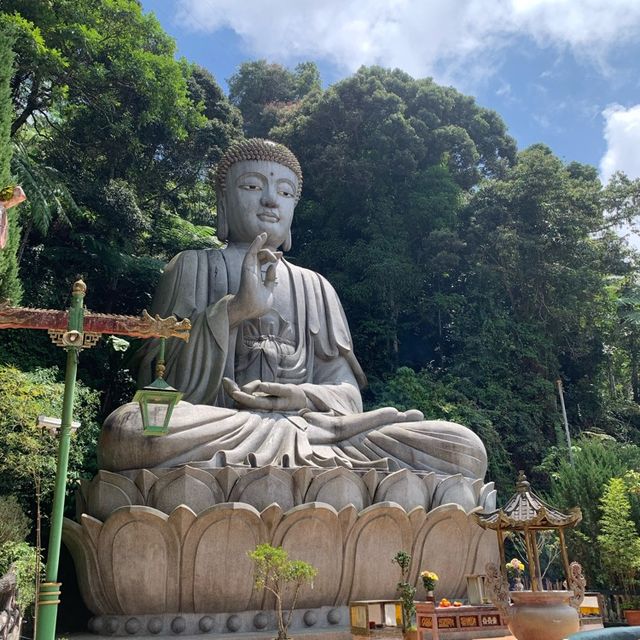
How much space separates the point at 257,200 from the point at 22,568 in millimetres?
5316

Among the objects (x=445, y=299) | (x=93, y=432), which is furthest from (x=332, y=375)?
(x=445, y=299)

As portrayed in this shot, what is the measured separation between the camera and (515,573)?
30.0 feet

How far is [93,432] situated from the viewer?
9180 millimetres

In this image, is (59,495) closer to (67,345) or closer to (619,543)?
(67,345)

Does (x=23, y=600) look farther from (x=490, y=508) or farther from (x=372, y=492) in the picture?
(x=490, y=508)

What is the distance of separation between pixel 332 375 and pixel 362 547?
2.83 m

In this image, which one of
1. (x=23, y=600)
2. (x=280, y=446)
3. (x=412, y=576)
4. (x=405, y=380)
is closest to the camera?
(x=23, y=600)

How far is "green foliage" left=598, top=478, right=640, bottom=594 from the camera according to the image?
835 centimetres

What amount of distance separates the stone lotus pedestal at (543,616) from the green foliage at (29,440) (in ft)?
14.6

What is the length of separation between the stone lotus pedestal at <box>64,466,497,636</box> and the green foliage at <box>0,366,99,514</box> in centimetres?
109

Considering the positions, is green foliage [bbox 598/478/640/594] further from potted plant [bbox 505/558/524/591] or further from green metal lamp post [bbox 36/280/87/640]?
green metal lamp post [bbox 36/280/87/640]

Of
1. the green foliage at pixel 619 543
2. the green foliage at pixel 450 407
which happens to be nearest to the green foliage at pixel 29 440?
the green foliage at pixel 450 407

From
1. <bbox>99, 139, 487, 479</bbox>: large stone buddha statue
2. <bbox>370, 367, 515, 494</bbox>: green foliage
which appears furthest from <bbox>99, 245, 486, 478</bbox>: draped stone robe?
<bbox>370, 367, 515, 494</bbox>: green foliage

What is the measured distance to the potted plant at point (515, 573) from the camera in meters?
7.83
